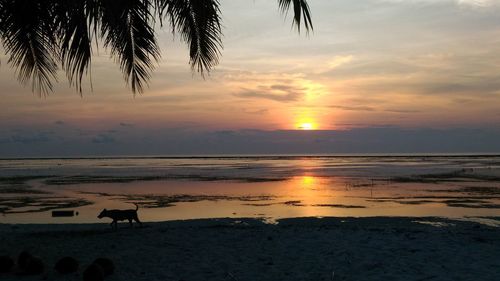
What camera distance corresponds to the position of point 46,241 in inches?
432

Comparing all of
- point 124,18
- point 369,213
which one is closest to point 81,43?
point 124,18

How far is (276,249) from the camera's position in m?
9.77

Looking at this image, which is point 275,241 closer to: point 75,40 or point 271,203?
point 75,40

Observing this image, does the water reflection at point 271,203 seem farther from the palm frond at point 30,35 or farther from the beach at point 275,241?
the palm frond at point 30,35

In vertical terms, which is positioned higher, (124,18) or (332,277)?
(124,18)

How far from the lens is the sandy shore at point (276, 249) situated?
25.6 ft

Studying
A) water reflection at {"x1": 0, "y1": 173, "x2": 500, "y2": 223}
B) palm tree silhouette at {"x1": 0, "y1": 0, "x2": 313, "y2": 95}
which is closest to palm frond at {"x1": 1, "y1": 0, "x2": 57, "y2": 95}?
palm tree silhouette at {"x1": 0, "y1": 0, "x2": 313, "y2": 95}

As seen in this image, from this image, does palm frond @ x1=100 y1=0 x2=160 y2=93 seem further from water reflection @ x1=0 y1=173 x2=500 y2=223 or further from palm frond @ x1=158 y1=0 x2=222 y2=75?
water reflection @ x1=0 y1=173 x2=500 y2=223

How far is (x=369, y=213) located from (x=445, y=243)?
7.37 meters

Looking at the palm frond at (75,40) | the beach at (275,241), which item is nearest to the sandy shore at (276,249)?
the beach at (275,241)

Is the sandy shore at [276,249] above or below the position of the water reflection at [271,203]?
above

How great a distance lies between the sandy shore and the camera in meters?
7.79

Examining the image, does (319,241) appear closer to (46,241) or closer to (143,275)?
(143,275)

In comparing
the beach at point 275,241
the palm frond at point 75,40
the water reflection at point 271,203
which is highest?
the palm frond at point 75,40
